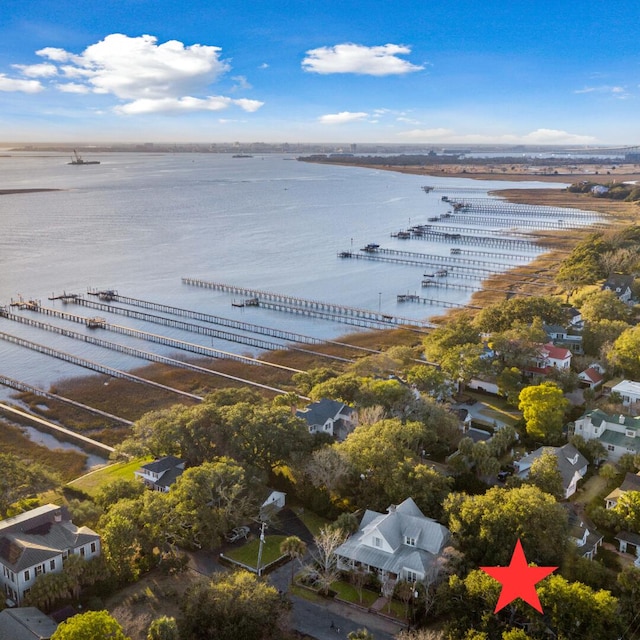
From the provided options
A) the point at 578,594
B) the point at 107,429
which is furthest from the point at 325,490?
the point at 107,429

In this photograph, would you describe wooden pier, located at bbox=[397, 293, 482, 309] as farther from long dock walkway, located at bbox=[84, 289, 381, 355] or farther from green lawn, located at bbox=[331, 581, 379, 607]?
green lawn, located at bbox=[331, 581, 379, 607]

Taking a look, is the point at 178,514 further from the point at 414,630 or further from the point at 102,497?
the point at 414,630

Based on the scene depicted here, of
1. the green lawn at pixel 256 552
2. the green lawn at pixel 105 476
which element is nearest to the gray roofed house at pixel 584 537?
the green lawn at pixel 256 552

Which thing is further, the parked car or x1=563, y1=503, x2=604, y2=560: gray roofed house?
the parked car

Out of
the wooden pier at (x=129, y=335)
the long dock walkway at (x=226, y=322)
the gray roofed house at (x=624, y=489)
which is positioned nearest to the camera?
the gray roofed house at (x=624, y=489)

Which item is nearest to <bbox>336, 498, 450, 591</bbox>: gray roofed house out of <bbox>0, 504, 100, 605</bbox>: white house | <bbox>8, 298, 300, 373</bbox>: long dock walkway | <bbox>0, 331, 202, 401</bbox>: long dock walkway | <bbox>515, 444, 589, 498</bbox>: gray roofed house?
<bbox>515, 444, 589, 498</bbox>: gray roofed house

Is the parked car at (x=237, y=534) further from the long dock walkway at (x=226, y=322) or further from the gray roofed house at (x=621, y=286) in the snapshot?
the gray roofed house at (x=621, y=286)

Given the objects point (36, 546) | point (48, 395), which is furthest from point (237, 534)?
point (48, 395)
